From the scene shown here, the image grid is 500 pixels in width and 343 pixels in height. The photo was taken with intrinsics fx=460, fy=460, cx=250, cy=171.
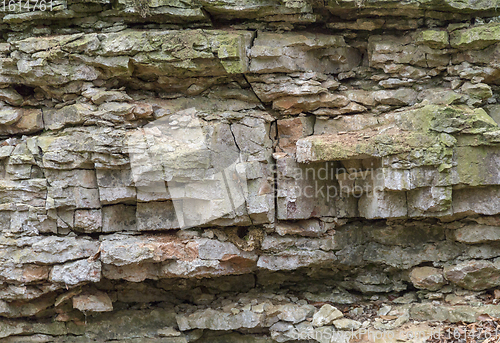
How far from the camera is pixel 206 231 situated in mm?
7594

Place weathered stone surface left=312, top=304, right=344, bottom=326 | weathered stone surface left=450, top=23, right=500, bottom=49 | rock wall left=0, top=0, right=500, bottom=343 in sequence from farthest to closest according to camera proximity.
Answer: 1. weathered stone surface left=312, top=304, right=344, bottom=326
2. rock wall left=0, top=0, right=500, bottom=343
3. weathered stone surface left=450, top=23, right=500, bottom=49

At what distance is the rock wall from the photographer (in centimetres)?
714

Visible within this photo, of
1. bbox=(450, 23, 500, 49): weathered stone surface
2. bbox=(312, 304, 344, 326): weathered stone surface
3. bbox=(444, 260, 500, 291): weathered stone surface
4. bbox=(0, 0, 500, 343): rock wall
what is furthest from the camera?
bbox=(312, 304, 344, 326): weathered stone surface

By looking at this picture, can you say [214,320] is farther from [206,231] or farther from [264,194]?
[264,194]

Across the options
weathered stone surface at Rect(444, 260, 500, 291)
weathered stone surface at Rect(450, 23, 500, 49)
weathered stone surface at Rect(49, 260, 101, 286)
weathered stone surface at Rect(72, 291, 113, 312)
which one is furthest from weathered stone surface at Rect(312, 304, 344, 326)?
weathered stone surface at Rect(450, 23, 500, 49)

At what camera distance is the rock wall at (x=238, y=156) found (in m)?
7.14

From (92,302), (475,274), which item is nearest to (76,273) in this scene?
(92,302)

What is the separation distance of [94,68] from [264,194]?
11.1ft

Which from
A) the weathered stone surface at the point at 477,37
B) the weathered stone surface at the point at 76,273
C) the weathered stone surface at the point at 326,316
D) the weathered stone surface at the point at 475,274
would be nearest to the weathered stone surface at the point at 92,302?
the weathered stone surface at the point at 76,273

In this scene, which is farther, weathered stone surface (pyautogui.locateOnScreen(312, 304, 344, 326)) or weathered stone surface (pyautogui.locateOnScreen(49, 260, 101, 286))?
weathered stone surface (pyautogui.locateOnScreen(312, 304, 344, 326))

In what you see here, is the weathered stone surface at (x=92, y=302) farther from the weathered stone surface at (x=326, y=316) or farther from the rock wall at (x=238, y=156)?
the weathered stone surface at (x=326, y=316)

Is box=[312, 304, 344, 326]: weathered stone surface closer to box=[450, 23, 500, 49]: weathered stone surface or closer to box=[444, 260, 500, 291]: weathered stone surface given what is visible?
box=[444, 260, 500, 291]: weathered stone surface

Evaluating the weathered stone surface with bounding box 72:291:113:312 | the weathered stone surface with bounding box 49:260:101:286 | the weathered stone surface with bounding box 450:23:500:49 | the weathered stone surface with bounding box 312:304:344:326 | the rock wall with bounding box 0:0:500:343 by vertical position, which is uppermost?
the weathered stone surface with bounding box 450:23:500:49

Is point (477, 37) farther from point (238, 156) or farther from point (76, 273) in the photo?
point (76, 273)
